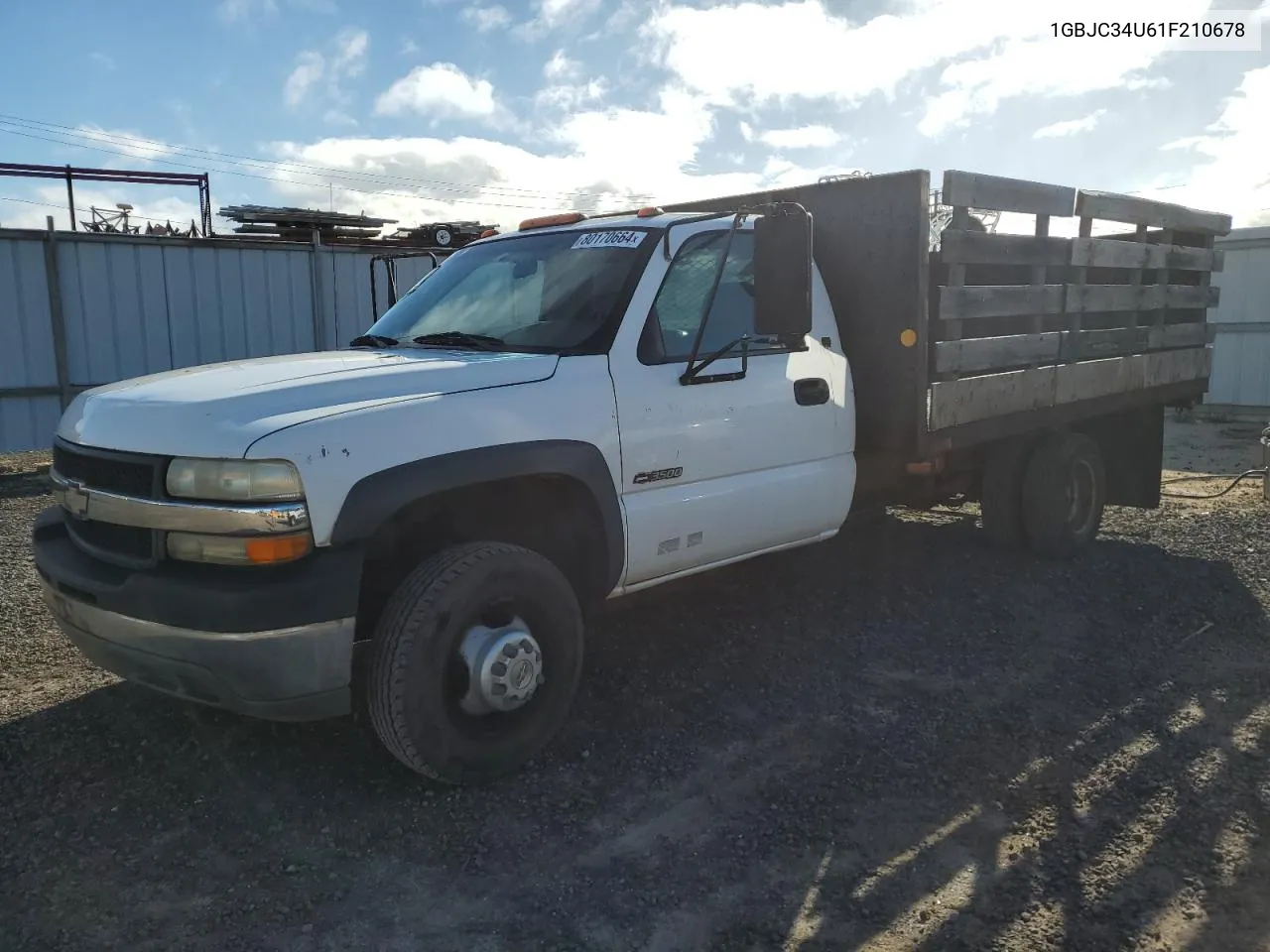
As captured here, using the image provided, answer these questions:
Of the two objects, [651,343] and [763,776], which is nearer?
[763,776]

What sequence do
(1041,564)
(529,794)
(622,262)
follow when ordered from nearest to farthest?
1. (529,794)
2. (622,262)
3. (1041,564)

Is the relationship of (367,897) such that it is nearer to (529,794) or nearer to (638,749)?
(529,794)

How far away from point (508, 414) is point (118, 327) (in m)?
9.82

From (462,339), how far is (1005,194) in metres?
3.19

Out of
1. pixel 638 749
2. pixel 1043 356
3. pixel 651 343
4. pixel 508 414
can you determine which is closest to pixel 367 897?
pixel 638 749

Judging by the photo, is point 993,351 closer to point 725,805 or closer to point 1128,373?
point 1128,373

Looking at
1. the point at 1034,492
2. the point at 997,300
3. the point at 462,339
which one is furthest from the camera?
the point at 1034,492

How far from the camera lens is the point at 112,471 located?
3.26 m

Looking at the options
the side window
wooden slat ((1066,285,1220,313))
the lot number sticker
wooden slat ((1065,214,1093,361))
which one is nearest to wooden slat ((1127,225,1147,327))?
wooden slat ((1066,285,1220,313))

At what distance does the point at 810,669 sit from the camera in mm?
4598

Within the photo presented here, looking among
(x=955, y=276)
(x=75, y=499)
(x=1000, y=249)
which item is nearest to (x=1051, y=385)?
(x=1000, y=249)

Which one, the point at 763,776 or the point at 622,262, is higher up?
the point at 622,262

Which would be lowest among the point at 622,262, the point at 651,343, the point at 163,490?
the point at 163,490

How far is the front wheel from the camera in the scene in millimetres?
3193
